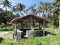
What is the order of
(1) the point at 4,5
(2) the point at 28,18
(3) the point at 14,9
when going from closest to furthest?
(2) the point at 28,18 → (1) the point at 4,5 → (3) the point at 14,9

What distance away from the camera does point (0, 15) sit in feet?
216

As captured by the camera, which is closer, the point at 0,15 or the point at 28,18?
the point at 28,18

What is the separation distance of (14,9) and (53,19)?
37.3 meters

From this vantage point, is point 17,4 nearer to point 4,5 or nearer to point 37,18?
point 4,5

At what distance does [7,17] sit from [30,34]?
44.6 m

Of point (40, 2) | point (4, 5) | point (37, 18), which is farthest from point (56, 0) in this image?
point (4, 5)

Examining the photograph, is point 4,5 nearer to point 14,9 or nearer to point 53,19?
point 14,9

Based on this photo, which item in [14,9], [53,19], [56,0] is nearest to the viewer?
[56,0]

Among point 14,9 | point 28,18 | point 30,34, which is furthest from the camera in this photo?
point 14,9

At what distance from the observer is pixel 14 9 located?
79.4 metres

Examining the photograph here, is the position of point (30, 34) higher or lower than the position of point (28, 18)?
lower

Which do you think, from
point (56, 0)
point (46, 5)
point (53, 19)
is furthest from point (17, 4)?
point (56, 0)

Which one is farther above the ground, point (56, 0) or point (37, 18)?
point (56, 0)

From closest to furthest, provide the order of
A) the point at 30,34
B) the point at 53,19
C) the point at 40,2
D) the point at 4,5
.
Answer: the point at 30,34, the point at 53,19, the point at 40,2, the point at 4,5
